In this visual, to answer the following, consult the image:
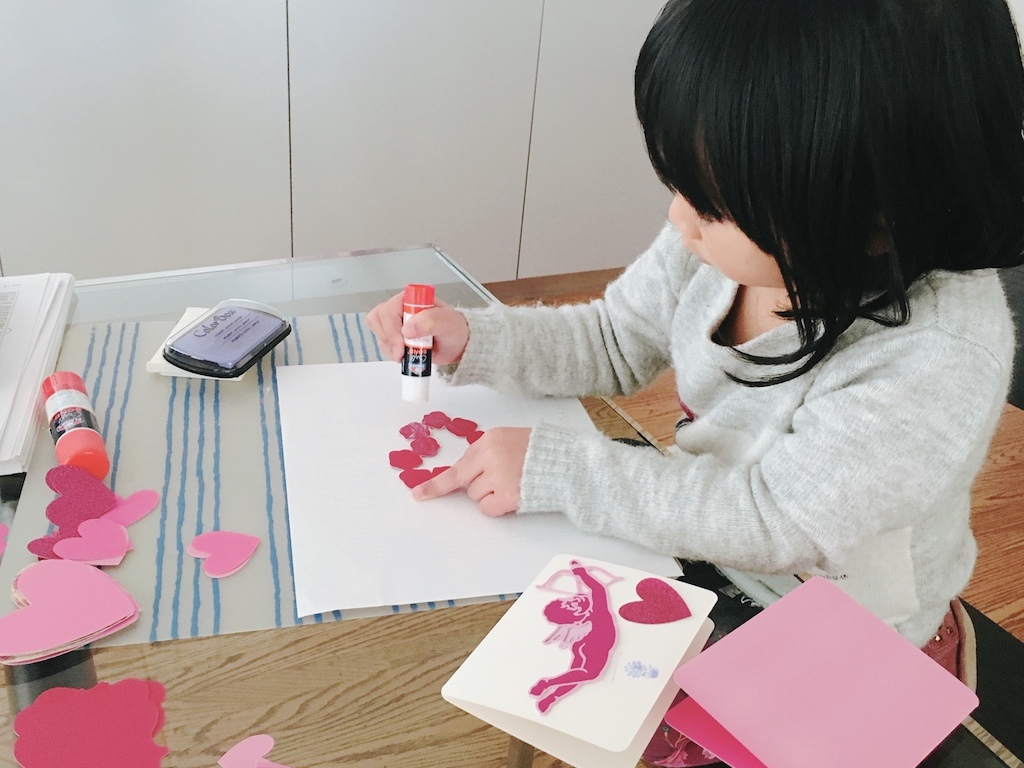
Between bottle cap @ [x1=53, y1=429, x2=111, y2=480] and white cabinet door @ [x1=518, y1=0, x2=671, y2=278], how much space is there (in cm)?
174

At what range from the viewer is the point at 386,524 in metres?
0.67

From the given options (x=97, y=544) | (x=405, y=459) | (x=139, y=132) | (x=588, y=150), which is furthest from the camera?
(x=588, y=150)

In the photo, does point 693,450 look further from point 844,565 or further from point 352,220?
point 352,220

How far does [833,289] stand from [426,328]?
0.35 meters

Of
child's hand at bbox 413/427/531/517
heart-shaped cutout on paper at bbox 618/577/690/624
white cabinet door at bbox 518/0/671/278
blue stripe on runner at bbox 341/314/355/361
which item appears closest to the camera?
heart-shaped cutout on paper at bbox 618/577/690/624

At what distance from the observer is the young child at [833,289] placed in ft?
1.87

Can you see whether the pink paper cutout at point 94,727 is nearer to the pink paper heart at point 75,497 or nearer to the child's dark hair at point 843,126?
the pink paper heart at point 75,497

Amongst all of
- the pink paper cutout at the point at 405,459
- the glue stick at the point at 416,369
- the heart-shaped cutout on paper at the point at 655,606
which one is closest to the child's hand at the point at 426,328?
the glue stick at the point at 416,369

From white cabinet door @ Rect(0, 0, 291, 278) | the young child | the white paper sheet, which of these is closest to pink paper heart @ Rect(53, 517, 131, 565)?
the white paper sheet

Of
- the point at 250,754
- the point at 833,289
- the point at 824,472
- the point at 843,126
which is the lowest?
the point at 250,754

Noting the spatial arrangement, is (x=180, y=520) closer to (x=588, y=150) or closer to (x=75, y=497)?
(x=75, y=497)

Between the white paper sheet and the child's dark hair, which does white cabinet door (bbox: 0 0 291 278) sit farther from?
the child's dark hair

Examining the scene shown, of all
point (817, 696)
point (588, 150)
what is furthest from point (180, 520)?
point (588, 150)

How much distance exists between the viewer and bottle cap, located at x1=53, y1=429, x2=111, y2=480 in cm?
69
